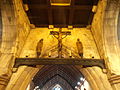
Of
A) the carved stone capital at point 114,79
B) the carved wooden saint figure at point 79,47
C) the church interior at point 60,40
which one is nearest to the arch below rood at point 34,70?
Answer: the church interior at point 60,40

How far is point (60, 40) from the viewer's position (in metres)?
5.16

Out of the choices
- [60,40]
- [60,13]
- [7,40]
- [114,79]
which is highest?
[60,13]

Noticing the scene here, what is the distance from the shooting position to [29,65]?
4.68 metres

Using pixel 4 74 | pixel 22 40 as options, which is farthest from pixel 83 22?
pixel 4 74

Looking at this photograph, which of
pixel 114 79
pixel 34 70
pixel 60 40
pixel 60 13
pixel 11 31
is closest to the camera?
pixel 114 79

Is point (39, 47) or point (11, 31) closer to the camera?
point (11, 31)

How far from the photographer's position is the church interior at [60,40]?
14.5 feet

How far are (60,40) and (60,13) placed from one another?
3.30 feet

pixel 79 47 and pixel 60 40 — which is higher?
pixel 60 40

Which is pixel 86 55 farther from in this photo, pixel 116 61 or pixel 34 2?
pixel 34 2

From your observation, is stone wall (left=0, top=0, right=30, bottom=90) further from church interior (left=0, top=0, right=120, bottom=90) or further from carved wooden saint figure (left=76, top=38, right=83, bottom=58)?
carved wooden saint figure (left=76, top=38, right=83, bottom=58)

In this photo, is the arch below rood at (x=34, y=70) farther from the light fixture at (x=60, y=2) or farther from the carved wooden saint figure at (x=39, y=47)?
the light fixture at (x=60, y=2)

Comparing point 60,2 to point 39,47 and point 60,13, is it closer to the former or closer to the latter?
point 60,13

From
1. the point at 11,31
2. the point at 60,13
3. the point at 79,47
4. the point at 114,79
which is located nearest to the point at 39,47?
the point at 11,31
